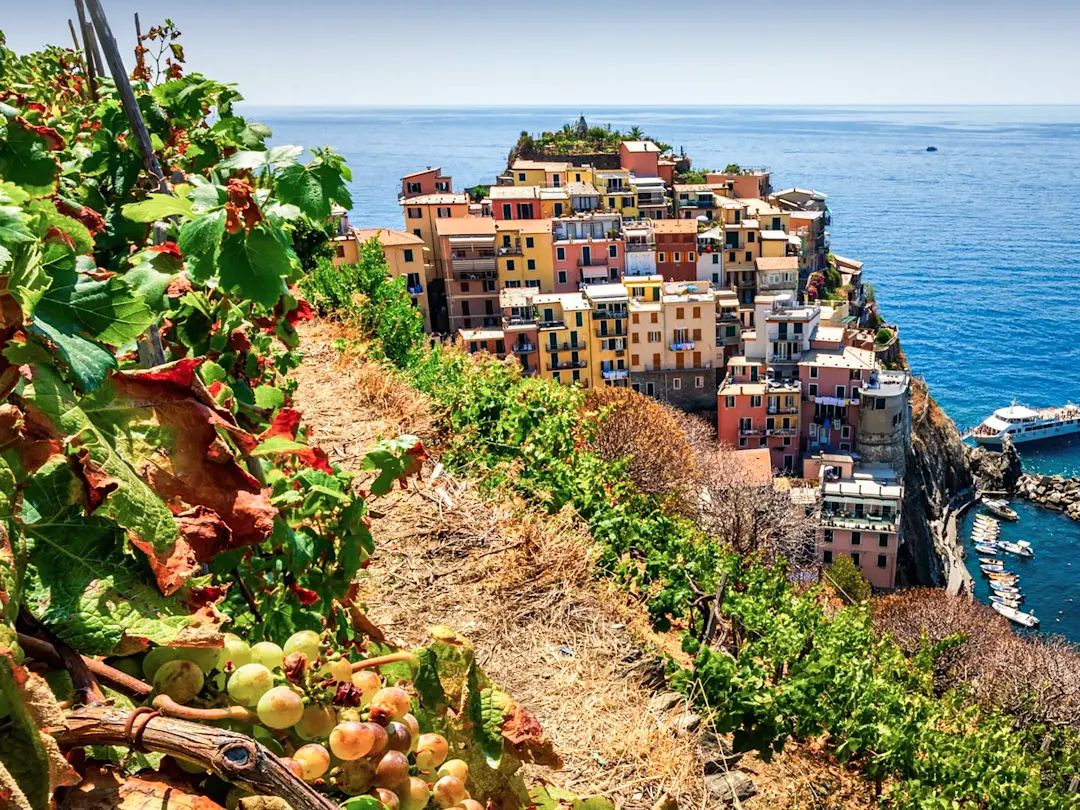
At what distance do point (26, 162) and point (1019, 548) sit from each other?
3055cm

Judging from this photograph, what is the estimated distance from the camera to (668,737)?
Answer: 109 inches

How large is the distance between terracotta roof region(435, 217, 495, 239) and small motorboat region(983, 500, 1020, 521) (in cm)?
2025

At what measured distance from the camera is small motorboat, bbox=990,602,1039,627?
2220 centimetres

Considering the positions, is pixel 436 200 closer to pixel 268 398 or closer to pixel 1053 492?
pixel 1053 492

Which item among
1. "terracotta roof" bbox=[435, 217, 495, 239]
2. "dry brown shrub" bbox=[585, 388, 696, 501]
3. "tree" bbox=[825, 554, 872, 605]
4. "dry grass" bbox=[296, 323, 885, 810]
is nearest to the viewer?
"dry grass" bbox=[296, 323, 885, 810]

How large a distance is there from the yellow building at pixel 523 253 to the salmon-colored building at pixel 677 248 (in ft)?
13.7

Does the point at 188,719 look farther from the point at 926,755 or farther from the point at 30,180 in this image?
the point at 926,755

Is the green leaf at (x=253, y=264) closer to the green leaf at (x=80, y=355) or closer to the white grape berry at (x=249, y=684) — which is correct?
the green leaf at (x=80, y=355)

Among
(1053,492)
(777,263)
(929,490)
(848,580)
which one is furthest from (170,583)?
(1053,492)

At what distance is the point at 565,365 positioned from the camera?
1037 inches

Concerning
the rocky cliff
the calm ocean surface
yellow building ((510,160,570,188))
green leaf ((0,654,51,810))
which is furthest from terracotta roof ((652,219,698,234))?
green leaf ((0,654,51,810))

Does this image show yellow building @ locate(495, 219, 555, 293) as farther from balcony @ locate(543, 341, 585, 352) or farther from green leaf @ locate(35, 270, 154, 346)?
green leaf @ locate(35, 270, 154, 346)

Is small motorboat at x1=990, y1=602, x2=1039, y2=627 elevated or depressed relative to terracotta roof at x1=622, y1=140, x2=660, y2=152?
depressed

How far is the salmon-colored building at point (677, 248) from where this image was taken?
30.5 metres
